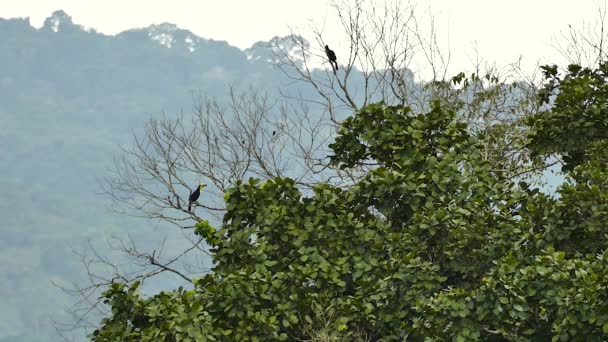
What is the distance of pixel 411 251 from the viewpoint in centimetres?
1152

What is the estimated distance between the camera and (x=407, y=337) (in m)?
11.1

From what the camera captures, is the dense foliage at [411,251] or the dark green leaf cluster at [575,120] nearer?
the dense foliage at [411,251]

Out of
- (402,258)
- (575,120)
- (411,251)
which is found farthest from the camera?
(575,120)

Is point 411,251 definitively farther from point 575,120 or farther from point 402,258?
point 575,120

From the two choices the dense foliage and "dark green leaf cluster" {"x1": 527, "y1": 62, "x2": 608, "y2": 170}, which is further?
"dark green leaf cluster" {"x1": 527, "y1": 62, "x2": 608, "y2": 170}

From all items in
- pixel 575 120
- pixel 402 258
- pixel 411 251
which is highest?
pixel 575 120

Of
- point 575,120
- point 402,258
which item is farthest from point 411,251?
point 575,120

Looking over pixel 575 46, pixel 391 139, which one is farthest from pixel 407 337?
pixel 575 46

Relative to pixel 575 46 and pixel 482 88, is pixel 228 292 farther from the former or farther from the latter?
pixel 575 46

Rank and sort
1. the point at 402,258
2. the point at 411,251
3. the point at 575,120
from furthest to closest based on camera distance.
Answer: the point at 575,120, the point at 411,251, the point at 402,258

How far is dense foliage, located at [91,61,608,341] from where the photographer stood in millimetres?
10344

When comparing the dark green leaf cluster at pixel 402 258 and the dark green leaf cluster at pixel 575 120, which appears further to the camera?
the dark green leaf cluster at pixel 575 120

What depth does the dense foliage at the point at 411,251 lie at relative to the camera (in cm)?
1034

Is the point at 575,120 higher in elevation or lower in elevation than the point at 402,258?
higher
